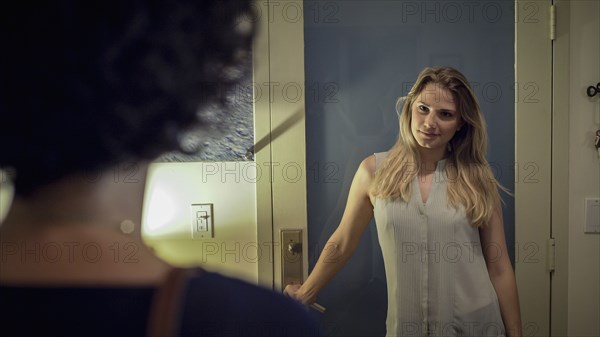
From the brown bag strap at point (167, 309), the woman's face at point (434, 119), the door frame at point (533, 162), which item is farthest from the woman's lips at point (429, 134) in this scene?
the brown bag strap at point (167, 309)

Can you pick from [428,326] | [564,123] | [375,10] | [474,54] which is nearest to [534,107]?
[564,123]

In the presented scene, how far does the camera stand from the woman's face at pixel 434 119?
113 centimetres

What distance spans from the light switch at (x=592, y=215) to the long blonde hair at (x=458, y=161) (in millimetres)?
261

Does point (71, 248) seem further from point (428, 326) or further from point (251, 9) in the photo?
point (428, 326)

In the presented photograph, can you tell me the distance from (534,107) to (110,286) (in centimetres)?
106

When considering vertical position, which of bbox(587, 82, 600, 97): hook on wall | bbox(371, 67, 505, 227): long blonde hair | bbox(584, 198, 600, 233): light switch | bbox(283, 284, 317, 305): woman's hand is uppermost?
bbox(587, 82, 600, 97): hook on wall

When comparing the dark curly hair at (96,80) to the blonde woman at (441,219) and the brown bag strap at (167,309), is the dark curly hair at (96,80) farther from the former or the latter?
the blonde woman at (441,219)

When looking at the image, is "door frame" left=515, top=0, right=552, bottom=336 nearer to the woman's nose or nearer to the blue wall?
the blue wall

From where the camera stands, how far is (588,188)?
123cm

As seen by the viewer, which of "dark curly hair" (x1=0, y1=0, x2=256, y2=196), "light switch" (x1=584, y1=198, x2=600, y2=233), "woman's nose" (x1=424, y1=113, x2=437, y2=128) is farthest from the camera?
"light switch" (x1=584, y1=198, x2=600, y2=233)

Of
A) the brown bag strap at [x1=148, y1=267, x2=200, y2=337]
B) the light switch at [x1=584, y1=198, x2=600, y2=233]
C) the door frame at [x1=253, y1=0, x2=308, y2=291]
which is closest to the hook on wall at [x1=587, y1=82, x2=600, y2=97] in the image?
the light switch at [x1=584, y1=198, x2=600, y2=233]

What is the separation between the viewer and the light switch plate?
121 cm

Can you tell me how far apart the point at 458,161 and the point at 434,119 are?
126 mm

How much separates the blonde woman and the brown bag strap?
597 mm
